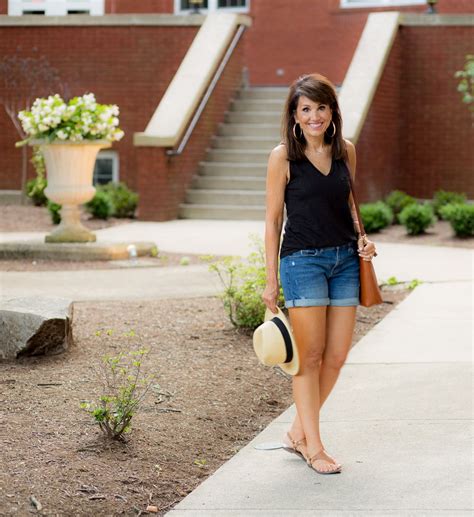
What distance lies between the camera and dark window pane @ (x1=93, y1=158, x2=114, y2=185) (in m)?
19.7

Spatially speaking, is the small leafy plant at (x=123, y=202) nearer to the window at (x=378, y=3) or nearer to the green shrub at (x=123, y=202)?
the green shrub at (x=123, y=202)

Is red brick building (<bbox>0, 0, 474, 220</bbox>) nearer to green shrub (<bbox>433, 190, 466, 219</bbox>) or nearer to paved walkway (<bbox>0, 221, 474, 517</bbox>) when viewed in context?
green shrub (<bbox>433, 190, 466, 219</bbox>)

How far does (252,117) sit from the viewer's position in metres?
18.8

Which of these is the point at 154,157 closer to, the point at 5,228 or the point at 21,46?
the point at 5,228

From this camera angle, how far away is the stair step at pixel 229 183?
17.2 metres

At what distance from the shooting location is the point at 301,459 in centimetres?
562

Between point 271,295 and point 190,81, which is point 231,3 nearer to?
point 190,81

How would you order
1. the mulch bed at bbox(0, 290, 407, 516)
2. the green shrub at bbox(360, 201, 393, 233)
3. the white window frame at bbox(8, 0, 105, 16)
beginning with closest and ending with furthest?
the mulch bed at bbox(0, 290, 407, 516), the green shrub at bbox(360, 201, 393, 233), the white window frame at bbox(8, 0, 105, 16)

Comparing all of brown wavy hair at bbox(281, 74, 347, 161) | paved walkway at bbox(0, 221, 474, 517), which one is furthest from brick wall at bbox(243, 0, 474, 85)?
brown wavy hair at bbox(281, 74, 347, 161)

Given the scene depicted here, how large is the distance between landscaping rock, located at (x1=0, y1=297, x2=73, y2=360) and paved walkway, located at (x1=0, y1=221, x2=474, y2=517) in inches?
67.9

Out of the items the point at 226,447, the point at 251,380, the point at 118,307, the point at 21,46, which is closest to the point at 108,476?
the point at 226,447

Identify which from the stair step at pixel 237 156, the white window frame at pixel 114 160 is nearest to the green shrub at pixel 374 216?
the stair step at pixel 237 156

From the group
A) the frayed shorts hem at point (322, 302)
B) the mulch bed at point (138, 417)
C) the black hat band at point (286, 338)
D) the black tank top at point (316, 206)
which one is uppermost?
the black tank top at point (316, 206)

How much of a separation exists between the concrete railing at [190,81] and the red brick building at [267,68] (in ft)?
0.93
